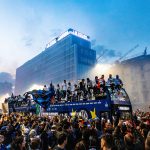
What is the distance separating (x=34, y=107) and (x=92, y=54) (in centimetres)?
8119

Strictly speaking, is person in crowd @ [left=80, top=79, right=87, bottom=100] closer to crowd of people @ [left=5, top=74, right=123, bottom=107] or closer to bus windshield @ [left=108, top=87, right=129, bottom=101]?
crowd of people @ [left=5, top=74, right=123, bottom=107]

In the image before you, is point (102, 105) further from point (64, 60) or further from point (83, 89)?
point (64, 60)

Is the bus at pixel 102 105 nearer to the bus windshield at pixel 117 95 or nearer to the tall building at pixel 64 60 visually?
the bus windshield at pixel 117 95

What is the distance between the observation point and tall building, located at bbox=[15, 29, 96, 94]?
93375 mm

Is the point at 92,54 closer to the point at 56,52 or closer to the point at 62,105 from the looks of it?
the point at 56,52

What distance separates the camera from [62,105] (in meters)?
18.5

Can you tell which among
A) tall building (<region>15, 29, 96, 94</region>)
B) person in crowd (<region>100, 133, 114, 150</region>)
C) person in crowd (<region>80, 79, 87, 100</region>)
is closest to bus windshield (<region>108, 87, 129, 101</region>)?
person in crowd (<region>80, 79, 87, 100</region>)

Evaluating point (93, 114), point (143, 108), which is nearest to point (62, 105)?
point (93, 114)

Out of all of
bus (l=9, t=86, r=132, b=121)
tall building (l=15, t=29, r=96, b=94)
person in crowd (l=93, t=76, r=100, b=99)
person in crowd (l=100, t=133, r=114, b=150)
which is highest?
tall building (l=15, t=29, r=96, b=94)

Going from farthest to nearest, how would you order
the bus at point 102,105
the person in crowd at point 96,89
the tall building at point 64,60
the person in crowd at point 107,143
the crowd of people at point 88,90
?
the tall building at point 64,60
the person in crowd at point 96,89
the crowd of people at point 88,90
the bus at point 102,105
the person in crowd at point 107,143

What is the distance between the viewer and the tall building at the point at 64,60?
93375 mm

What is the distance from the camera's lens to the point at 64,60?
9875 centimetres

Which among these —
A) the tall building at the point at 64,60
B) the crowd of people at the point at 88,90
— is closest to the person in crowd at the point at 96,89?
the crowd of people at the point at 88,90

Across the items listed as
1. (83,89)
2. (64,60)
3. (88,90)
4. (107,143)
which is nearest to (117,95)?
(88,90)
